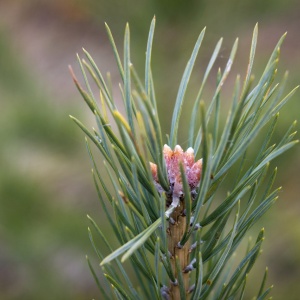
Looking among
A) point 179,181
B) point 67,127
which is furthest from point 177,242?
point 67,127

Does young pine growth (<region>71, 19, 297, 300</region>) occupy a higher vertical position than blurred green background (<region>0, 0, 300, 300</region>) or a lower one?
lower

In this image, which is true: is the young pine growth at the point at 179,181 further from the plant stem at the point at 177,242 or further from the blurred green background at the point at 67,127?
the blurred green background at the point at 67,127

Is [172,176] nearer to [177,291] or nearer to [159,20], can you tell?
[177,291]

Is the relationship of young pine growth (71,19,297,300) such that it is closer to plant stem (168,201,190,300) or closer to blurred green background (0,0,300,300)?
plant stem (168,201,190,300)

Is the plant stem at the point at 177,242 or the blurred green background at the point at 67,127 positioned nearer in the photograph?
the plant stem at the point at 177,242

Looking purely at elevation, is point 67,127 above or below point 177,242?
above

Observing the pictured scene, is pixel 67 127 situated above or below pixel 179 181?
above

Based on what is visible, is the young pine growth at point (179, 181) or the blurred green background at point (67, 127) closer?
the young pine growth at point (179, 181)

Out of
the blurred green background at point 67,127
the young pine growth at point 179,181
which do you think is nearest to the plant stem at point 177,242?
the young pine growth at point 179,181

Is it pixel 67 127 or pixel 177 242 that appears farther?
pixel 67 127

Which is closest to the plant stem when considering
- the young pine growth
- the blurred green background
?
the young pine growth

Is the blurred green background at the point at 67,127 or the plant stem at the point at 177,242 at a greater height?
the blurred green background at the point at 67,127

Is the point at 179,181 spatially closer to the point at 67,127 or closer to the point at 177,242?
the point at 177,242
